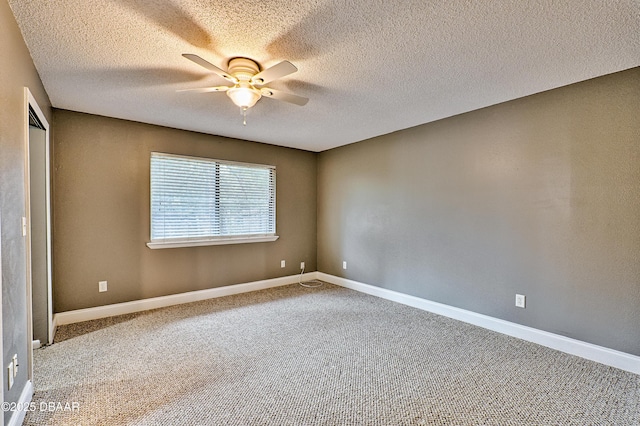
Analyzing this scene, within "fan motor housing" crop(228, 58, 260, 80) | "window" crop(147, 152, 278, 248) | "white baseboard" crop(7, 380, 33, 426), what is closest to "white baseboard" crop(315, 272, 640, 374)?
"window" crop(147, 152, 278, 248)

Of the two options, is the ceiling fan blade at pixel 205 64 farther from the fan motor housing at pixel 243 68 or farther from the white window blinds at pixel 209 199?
the white window blinds at pixel 209 199

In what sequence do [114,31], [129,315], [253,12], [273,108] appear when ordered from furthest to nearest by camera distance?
1. [129,315]
2. [273,108]
3. [114,31]
4. [253,12]

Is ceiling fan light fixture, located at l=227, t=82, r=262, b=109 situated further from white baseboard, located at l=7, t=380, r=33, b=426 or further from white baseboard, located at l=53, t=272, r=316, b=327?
white baseboard, located at l=53, t=272, r=316, b=327

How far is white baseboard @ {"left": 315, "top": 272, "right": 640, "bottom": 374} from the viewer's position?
2.50m

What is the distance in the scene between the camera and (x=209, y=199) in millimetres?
4469

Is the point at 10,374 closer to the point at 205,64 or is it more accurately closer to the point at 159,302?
the point at 205,64

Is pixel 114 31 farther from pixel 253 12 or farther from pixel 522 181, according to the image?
pixel 522 181

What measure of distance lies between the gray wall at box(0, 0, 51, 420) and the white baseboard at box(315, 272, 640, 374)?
372 centimetres

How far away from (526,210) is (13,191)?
400cm

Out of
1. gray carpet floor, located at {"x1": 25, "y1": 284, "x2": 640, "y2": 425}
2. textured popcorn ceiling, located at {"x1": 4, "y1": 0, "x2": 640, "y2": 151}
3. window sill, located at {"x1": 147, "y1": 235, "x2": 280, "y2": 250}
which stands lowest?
gray carpet floor, located at {"x1": 25, "y1": 284, "x2": 640, "y2": 425}

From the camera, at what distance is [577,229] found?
2.75m

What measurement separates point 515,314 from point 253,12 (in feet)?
11.3

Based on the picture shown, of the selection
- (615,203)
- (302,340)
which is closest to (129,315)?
(302,340)

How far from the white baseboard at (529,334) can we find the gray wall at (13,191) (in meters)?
3.72
